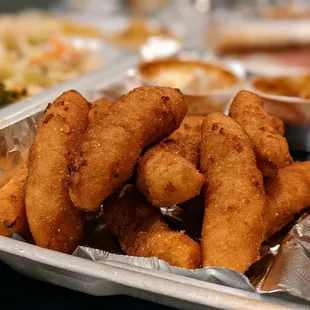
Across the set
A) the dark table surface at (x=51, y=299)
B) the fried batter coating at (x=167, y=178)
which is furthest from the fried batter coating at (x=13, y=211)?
the fried batter coating at (x=167, y=178)

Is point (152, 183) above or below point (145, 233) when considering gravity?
above

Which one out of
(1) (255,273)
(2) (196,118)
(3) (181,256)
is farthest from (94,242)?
(2) (196,118)

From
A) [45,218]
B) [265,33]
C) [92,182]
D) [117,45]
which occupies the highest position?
[92,182]

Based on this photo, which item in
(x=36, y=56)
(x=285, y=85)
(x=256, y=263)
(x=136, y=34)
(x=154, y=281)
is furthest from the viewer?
(x=136, y=34)

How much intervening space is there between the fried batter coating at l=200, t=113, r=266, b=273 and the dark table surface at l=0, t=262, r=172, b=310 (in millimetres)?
217

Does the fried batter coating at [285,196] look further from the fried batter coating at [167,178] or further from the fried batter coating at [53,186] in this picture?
the fried batter coating at [53,186]

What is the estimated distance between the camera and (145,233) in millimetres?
1246

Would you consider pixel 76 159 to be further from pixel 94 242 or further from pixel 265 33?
pixel 265 33

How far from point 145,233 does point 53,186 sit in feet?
0.86

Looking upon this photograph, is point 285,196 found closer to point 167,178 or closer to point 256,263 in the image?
point 256,263

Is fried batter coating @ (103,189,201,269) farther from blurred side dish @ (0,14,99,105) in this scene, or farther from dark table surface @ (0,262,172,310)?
blurred side dish @ (0,14,99,105)

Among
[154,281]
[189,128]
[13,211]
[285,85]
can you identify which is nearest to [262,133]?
[189,128]

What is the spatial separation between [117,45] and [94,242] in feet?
7.17

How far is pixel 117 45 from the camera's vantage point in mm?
3346
